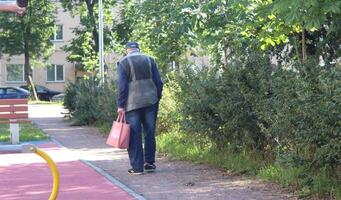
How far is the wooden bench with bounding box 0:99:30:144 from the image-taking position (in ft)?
47.6

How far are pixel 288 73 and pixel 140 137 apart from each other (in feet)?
8.18

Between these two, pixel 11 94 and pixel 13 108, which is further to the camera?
pixel 11 94

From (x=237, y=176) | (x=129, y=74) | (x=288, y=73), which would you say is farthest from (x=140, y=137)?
(x=288, y=73)

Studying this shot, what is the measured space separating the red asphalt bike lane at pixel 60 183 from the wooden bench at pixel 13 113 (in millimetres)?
3365

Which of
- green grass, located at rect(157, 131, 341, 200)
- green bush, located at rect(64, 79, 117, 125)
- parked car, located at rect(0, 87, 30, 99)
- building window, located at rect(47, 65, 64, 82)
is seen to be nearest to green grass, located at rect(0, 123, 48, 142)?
green bush, located at rect(64, 79, 117, 125)

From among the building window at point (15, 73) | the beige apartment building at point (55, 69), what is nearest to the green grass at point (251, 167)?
the beige apartment building at point (55, 69)

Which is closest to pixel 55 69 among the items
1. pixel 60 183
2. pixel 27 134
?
pixel 27 134

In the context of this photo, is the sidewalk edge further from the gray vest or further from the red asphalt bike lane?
the gray vest

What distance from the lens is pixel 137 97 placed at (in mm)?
9312

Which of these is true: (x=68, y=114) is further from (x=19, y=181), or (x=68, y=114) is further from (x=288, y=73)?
(x=288, y=73)

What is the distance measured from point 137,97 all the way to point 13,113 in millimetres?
6353

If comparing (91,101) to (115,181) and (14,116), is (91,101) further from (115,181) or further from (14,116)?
(115,181)

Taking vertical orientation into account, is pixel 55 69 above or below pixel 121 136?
above

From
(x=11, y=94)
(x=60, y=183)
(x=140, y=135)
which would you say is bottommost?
(x=60, y=183)
